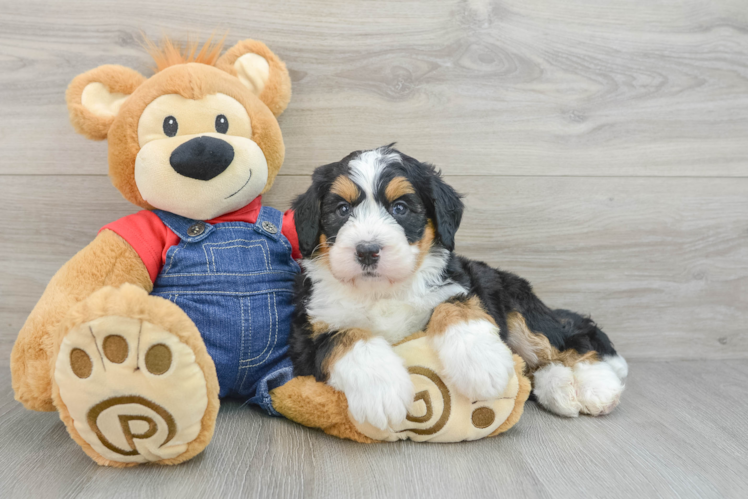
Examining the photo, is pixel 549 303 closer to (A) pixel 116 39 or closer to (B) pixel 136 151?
(B) pixel 136 151

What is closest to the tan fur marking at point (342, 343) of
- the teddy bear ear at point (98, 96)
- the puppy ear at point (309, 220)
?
the puppy ear at point (309, 220)

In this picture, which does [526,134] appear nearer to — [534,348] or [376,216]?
[534,348]

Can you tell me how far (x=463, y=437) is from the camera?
4.91 feet

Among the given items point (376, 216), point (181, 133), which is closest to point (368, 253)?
point (376, 216)

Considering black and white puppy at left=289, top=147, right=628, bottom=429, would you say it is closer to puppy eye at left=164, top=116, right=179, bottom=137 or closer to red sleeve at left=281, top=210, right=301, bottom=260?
red sleeve at left=281, top=210, right=301, bottom=260

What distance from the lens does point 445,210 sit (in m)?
1.62

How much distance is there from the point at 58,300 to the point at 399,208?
3.41 feet

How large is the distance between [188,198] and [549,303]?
1.62m

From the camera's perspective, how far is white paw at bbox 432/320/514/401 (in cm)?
139

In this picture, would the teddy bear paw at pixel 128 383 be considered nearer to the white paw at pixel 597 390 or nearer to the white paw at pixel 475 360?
the white paw at pixel 475 360

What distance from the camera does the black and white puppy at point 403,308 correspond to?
4.62 feet

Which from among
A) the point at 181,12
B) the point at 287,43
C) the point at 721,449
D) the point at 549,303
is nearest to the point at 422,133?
the point at 287,43

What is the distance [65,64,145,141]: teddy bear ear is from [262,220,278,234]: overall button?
24.0 inches

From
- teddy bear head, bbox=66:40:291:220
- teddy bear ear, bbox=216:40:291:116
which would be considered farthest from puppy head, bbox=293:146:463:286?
teddy bear ear, bbox=216:40:291:116
